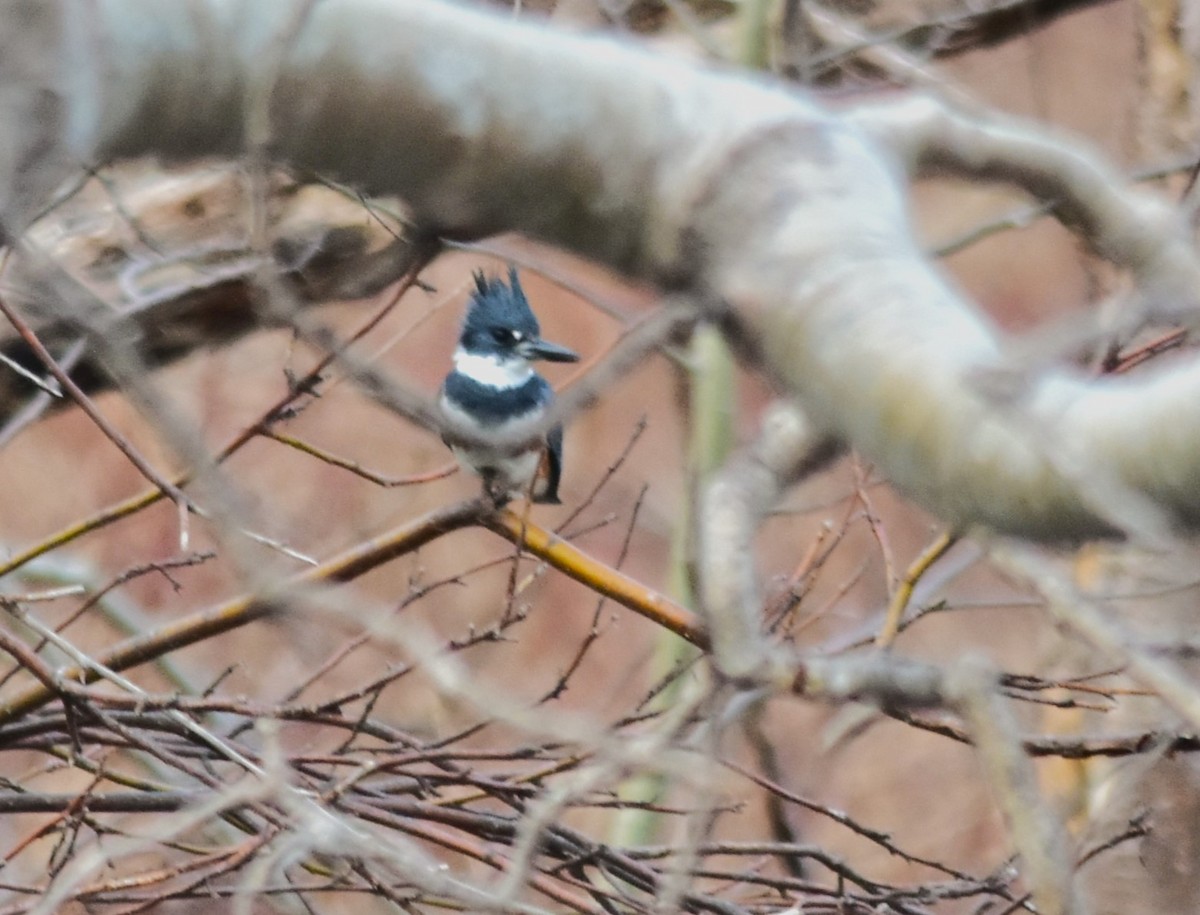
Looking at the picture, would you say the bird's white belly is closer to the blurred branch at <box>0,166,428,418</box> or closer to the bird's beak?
the bird's beak

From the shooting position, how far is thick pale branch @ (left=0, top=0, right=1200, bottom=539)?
51cm

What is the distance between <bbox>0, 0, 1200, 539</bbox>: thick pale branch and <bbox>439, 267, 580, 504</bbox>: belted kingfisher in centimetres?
157

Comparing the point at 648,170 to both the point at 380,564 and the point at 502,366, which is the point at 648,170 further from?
the point at 502,366

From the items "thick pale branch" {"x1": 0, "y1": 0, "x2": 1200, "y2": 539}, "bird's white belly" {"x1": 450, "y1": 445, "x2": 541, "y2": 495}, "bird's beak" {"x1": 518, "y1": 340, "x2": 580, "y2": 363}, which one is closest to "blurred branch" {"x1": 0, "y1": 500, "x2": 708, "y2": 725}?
"bird's white belly" {"x1": 450, "y1": 445, "x2": 541, "y2": 495}

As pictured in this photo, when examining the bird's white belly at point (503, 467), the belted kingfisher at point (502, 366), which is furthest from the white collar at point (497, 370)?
the bird's white belly at point (503, 467)

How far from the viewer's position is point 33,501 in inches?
185

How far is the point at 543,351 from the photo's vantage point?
93.8 inches

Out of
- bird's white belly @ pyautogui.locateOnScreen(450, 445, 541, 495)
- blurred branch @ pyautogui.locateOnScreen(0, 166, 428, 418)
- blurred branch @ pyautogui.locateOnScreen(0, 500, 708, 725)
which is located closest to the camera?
blurred branch @ pyautogui.locateOnScreen(0, 500, 708, 725)

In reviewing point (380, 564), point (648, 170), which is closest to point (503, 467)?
point (380, 564)

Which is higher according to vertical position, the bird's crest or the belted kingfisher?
the bird's crest

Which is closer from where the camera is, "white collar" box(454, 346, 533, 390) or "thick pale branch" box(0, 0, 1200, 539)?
"thick pale branch" box(0, 0, 1200, 539)

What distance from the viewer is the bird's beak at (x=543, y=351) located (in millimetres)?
2355

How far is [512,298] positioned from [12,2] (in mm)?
1897

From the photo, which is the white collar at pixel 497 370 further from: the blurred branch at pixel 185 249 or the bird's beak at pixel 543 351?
the blurred branch at pixel 185 249
